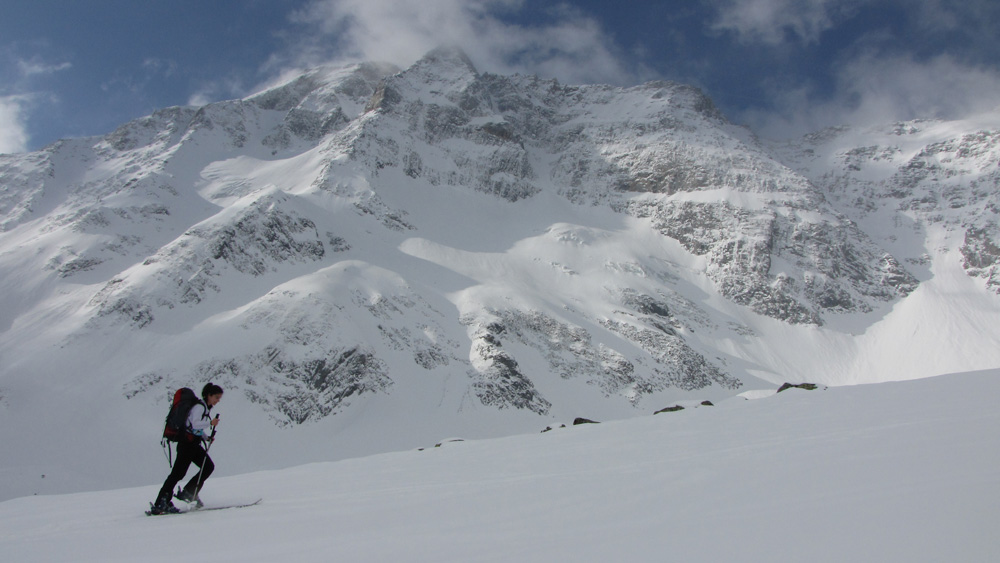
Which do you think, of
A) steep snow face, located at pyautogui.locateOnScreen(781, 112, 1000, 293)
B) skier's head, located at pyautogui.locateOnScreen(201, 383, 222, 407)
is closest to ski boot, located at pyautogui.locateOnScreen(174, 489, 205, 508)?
skier's head, located at pyautogui.locateOnScreen(201, 383, 222, 407)

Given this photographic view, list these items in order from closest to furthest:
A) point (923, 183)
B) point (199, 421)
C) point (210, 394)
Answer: point (199, 421) → point (210, 394) → point (923, 183)

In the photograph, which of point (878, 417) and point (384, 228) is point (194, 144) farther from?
point (878, 417)

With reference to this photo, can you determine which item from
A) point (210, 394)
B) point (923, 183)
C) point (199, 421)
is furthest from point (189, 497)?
point (923, 183)

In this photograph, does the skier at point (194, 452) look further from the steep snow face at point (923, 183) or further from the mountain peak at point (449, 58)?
the mountain peak at point (449, 58)

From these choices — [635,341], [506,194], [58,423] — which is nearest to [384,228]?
[506,194]

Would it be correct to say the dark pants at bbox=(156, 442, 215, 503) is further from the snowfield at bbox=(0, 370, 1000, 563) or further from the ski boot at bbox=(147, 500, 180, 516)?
the snowfield at bbox=(0, 370, 1000, 563)

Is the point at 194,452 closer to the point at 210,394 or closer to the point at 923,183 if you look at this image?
the point at 210,394
